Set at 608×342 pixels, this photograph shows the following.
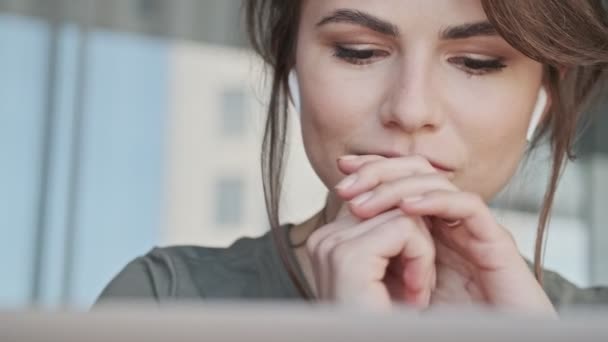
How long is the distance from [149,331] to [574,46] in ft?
3.12

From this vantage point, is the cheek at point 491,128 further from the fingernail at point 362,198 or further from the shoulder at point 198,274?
the shoulder at point 198,274

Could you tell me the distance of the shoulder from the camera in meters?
1.17

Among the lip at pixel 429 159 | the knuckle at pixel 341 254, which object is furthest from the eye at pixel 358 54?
the knuckle at pixel 341 254

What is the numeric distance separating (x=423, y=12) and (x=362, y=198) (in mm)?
219

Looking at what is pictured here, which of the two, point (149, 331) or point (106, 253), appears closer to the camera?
point (149, 331)

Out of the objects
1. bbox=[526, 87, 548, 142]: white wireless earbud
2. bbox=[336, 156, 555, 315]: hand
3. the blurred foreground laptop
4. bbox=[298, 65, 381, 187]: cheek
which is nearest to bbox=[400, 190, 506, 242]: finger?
bbox=[336, 156, 555, 315]: hand

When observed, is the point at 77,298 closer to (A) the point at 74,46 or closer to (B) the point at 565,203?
(A) the point at 74,46

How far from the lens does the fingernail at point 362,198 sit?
0.97m

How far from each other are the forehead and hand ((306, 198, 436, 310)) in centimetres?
21

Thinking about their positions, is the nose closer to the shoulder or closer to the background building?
the shoulder

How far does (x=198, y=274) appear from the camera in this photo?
121 centimetres

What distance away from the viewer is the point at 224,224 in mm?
4375

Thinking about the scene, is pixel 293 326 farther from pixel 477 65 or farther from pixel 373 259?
pixel 477 65

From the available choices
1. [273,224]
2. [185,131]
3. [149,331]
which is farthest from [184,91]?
[149,331]
